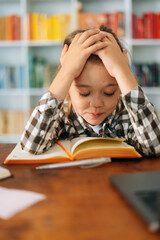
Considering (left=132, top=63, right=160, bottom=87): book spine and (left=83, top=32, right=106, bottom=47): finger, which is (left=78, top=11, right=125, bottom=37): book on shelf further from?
(left=83, top=32, right=106, bottom=47): finger

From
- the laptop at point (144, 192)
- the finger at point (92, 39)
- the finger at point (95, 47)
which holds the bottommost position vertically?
the laptop at point (144, 192)

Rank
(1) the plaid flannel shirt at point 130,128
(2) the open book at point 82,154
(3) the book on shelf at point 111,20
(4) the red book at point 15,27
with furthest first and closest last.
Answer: (4) the red book at point 15,27, (3) the book on shelf at point 111,20, (1) the plaid flannel shirt at point 130,128, (2) the open book at point 82,154

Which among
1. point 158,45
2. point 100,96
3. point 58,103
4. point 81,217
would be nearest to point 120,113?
point 100,96

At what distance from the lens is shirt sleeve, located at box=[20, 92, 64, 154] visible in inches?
39.6

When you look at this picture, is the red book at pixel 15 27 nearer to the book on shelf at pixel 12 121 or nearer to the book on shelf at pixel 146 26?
the book on shelf at pixel 12 121

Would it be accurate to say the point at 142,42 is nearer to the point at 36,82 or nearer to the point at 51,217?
the point at 36,82

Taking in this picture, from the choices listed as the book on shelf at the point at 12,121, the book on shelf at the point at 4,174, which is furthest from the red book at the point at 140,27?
the book on shelf at the point at 4,174

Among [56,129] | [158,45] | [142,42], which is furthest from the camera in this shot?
[158,45]

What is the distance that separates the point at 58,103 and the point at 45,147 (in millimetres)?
155

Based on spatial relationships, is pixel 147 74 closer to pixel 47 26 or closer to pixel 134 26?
pixel 134 26

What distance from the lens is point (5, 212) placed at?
528 mm

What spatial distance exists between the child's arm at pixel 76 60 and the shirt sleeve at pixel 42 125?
0.11 feet

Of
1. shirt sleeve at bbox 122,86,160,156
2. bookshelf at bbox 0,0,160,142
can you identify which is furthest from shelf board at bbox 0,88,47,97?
shirt sleeve at bbox 122,86,160,156

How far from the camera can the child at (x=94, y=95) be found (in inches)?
39.5
